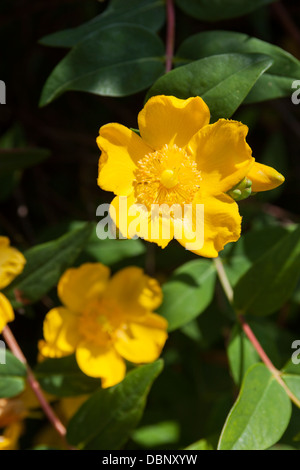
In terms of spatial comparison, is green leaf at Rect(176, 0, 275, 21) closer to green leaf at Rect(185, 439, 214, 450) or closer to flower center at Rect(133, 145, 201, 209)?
flower center at Rect(133, 145, 201, 209)

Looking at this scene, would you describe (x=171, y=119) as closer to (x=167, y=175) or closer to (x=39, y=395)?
(x=167, y=175)

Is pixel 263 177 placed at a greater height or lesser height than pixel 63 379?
greater

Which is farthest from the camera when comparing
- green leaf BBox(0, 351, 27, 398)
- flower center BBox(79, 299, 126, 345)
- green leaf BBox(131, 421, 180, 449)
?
green leaf BBox(131, 421, 180, 449)

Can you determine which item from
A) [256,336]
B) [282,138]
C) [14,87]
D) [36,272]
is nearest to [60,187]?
[14,87]

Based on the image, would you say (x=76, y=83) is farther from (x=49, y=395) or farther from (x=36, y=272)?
(x=49, y=395)

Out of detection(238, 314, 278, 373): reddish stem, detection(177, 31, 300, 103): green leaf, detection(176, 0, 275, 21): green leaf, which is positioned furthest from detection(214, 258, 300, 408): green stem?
detection(176, 0, 275, 21): green leaf

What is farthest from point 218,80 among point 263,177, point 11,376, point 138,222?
point 11,376
